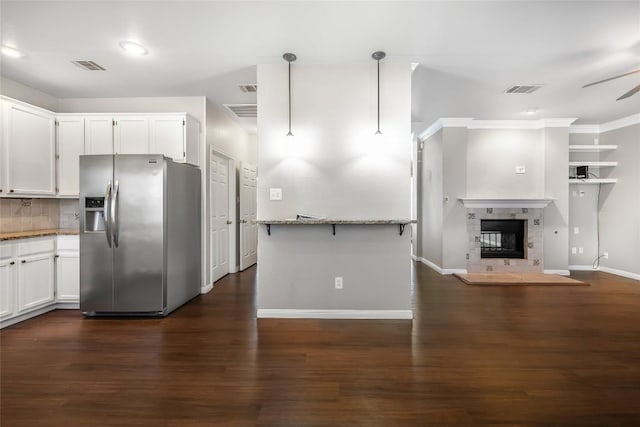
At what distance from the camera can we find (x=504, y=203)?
5.78 m

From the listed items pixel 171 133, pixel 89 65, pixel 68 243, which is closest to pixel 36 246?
pixel 68 243

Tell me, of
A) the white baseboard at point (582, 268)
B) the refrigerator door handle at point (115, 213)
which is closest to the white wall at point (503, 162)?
the white baseboard at point (582, 268)

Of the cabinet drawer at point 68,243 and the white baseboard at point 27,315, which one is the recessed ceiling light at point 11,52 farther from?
the white baseboard at point 27,315

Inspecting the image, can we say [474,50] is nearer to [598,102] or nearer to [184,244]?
[598,102]

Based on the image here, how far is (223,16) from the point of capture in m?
2.61

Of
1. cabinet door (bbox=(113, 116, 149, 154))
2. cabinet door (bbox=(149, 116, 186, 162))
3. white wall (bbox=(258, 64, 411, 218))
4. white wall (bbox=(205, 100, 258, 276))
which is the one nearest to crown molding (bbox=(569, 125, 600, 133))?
white wall (bbox=(258, 64, 411, 218))

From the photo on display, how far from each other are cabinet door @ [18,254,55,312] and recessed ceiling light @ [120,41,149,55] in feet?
7.97

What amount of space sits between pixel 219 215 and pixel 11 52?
118 inches

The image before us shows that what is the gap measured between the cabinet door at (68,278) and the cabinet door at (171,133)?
5.26 ft

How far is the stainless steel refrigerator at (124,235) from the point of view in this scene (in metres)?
3.52

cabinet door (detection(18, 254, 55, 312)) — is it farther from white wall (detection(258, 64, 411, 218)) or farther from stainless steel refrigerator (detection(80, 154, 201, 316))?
white wall (detection(258, 64, 411, 218))

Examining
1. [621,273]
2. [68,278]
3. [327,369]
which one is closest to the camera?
[327,369]

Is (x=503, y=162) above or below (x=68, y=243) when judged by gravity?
above

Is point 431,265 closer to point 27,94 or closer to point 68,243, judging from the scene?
point 68,243
